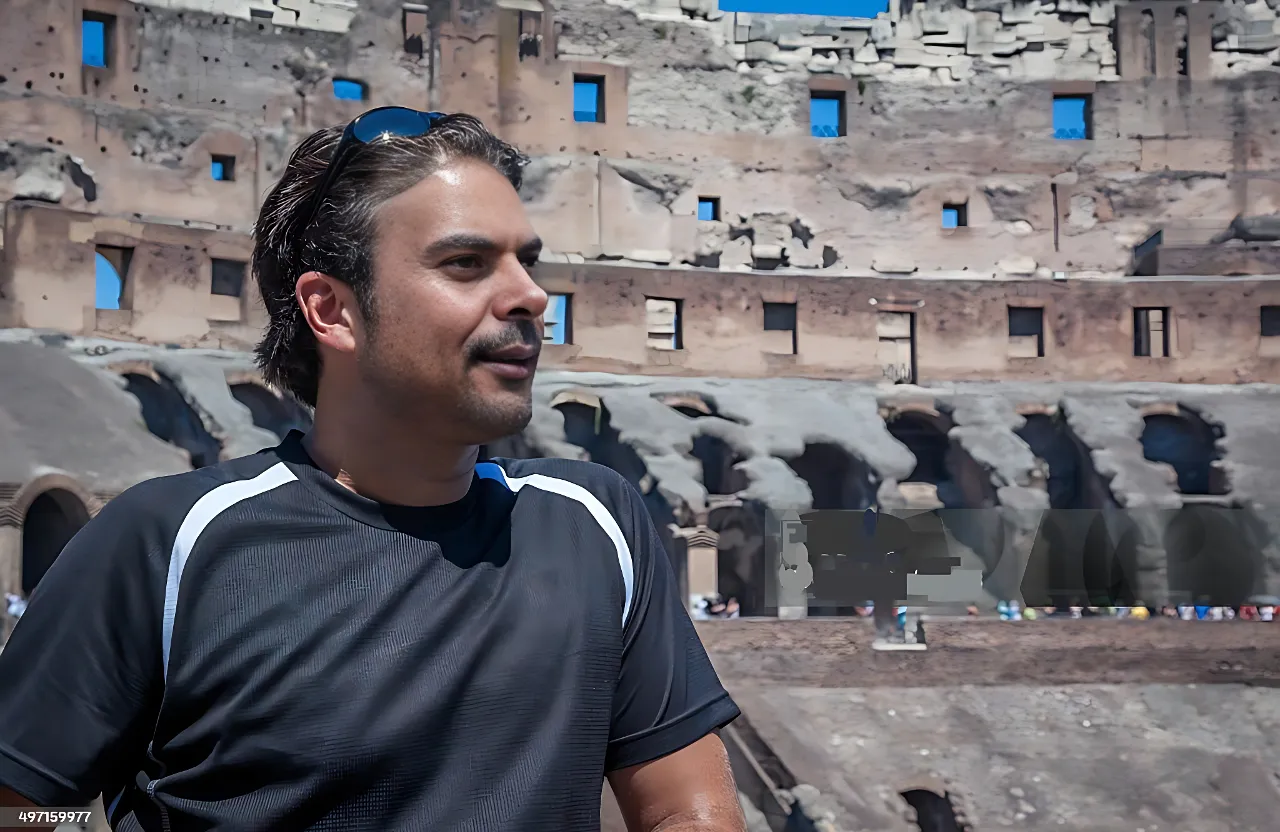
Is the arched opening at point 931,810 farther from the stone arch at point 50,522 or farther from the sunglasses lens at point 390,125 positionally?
the sunglasses lens at point 390,125

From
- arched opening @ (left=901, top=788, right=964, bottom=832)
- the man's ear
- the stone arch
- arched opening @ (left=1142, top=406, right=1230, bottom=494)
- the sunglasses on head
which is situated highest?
the sunglasses on head

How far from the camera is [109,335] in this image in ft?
66.1

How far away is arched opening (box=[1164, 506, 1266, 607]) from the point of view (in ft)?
67.2

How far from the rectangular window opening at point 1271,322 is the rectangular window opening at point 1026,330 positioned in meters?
4.08

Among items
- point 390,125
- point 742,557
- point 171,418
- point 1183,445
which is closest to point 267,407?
point 171,418

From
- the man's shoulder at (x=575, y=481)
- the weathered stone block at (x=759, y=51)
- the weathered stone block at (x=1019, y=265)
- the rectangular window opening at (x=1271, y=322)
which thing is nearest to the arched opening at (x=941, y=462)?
the weathered stone block at (x=1019, y=265)

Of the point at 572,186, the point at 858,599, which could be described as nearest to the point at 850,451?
the point at 858,599

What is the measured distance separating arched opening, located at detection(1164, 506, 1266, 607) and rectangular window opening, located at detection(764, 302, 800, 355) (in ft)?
24.6

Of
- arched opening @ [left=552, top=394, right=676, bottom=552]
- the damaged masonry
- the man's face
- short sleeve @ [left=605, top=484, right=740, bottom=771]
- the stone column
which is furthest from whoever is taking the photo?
arched opening @ [left=552, top=394, right=676, bottom=552]

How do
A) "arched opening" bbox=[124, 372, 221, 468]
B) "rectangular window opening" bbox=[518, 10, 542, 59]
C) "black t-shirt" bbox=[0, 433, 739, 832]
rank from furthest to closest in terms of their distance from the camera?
"rectangular window opening" bbox=[518, 10, 542, 59] → "arched opening" bbox=[124, 372, 221, 468] → "black t-shirt" bbox=[0, 433, 739, 832]

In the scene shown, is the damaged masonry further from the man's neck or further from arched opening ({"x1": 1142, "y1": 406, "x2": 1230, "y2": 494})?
the man's neck

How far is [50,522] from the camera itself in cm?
1728

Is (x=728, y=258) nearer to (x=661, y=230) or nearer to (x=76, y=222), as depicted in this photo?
(x=661, y=230)

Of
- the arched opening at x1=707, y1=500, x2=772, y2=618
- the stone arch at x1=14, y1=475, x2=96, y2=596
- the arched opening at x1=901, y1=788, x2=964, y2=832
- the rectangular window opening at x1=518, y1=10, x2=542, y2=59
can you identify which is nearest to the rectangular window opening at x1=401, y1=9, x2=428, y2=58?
the rectangular window opening at x1=518, y1=10, x2=542, y2=59
